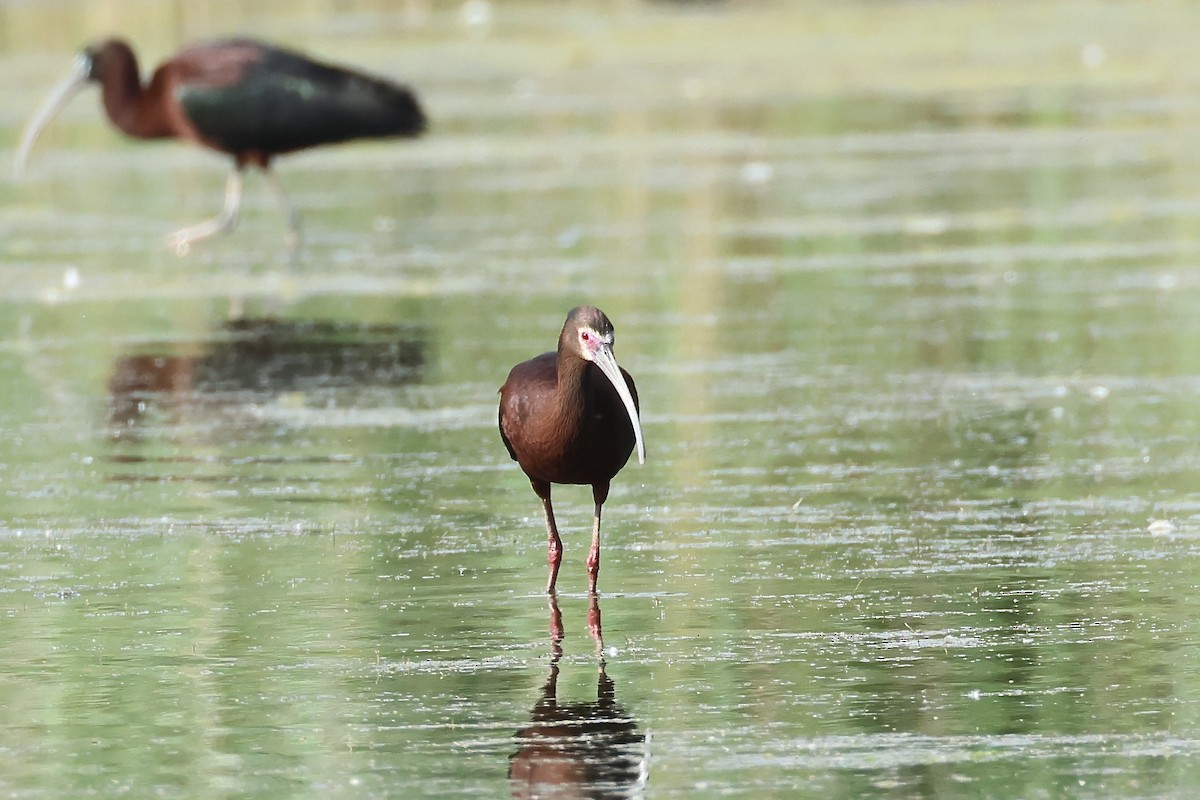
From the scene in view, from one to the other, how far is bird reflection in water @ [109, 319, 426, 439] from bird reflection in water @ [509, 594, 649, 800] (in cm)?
520

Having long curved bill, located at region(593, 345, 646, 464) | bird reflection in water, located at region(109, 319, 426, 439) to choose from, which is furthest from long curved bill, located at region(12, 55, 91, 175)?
long curved bill, located at region(593, 345, 646, 464)

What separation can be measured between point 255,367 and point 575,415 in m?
5.57

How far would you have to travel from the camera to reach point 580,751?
6391 mm

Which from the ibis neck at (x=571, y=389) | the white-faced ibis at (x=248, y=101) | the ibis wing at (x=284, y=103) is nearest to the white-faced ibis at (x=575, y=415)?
the ibis neck at (x=571, y=389)

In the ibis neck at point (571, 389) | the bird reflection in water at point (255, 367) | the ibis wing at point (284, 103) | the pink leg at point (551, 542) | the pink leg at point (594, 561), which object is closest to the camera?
the ibis neck at point (571, 389)

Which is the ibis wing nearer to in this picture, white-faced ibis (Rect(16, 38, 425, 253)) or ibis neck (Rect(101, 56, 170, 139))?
white-faced ibis (Rect(16, 38, 425, 253))

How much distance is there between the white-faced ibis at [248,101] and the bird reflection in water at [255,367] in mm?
4546

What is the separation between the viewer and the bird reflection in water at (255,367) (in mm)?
12500

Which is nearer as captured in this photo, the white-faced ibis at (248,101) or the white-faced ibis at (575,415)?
the white-faced ibis at (575,415)

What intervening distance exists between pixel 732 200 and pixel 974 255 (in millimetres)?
3595

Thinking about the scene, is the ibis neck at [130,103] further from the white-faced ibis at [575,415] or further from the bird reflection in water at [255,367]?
the white-faced ibis at [575,415]

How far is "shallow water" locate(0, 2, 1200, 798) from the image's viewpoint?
6.57 meters

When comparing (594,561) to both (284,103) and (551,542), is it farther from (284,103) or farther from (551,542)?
(284,103)

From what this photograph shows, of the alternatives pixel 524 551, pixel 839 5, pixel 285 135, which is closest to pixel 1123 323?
pixel 524 551
